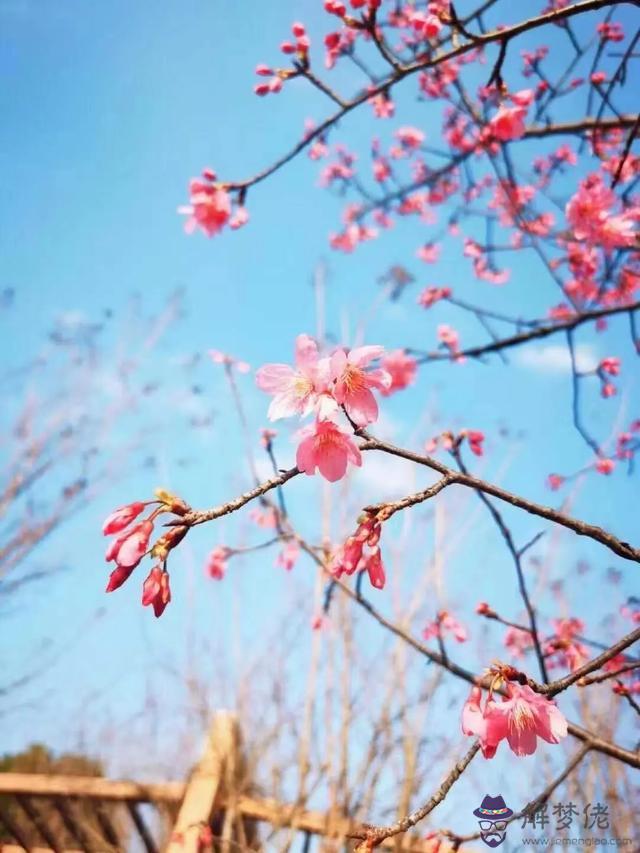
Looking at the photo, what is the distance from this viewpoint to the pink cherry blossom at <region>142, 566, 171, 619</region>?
0.84 metres

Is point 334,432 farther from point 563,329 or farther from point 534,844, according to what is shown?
point 534,844

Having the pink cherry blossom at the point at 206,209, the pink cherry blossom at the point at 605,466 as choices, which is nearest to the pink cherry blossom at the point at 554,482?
the pink cherry blossom at the point at 605,466

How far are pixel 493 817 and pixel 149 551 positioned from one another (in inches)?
39.3

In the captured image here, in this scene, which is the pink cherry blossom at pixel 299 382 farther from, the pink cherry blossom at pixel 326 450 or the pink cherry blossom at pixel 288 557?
the pink cherry blossom at pixel 288 557

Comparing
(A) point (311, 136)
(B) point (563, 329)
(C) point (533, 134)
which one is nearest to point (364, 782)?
(B) point (563, 329)

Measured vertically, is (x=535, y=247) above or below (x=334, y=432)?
above

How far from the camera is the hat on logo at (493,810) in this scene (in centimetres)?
130

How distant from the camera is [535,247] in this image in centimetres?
249

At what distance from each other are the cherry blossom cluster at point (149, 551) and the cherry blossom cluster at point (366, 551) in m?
0.28

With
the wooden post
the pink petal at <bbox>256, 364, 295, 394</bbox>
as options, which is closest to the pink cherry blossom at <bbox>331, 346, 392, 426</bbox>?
the pink petal at <bbox>256, 364, 295, 394</bbox>

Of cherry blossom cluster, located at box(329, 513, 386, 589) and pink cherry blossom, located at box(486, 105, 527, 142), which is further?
pink cherry blossom, located at box(486, 105, 527, 142)

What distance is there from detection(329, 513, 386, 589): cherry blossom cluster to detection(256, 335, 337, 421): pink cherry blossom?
20cm

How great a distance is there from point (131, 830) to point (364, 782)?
4.29 ft

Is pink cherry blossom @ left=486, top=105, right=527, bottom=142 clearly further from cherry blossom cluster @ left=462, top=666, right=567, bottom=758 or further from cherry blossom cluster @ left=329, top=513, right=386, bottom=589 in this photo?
cherry blossom cluster @ left=462, top=666, right=567, bottom=758
